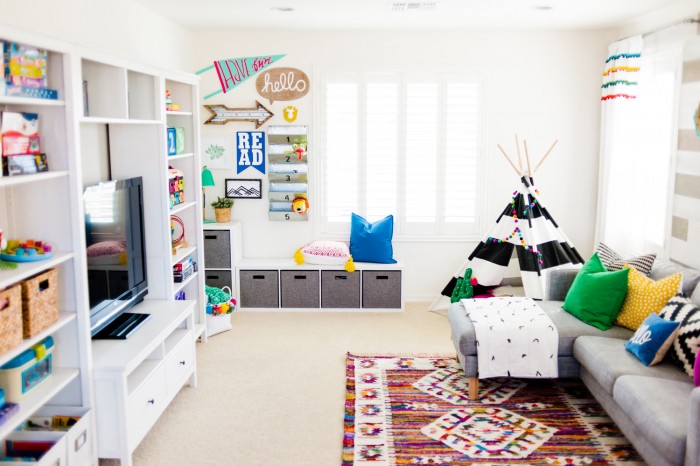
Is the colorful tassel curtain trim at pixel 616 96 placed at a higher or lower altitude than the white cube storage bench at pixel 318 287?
higher

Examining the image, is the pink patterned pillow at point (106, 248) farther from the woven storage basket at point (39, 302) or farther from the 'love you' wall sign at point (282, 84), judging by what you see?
the 'love you' wall sign at point (282, 84)

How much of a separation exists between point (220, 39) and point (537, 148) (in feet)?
9.48

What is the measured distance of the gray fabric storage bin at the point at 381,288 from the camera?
575 cm

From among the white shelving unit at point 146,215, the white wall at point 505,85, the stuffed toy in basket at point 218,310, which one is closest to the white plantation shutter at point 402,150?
the white wall at point 505,85

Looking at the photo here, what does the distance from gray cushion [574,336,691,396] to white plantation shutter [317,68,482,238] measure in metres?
2.41

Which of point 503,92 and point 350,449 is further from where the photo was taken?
point 503,92

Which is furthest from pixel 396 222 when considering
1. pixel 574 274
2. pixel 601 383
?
pixel 601 383

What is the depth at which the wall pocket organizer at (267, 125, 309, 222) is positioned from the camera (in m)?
5.93

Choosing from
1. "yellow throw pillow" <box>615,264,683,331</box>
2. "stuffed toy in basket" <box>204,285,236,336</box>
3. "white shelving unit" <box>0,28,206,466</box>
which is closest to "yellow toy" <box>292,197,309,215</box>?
"stuffed toy in basket" <box>204,285,236,336</box>

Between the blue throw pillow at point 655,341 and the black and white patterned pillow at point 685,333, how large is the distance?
38 millimetres

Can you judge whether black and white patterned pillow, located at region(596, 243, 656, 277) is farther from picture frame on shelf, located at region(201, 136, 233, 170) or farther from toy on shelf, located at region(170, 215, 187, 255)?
picture frame on shelf, located at region(201, 136, 233, 170)

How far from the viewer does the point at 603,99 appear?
215 inches

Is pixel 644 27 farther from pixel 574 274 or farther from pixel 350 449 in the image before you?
pixel 350 449

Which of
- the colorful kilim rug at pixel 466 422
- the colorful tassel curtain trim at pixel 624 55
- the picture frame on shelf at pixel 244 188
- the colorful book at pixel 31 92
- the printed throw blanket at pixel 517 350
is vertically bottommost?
the colorful kilim rug at pixel 466 422
